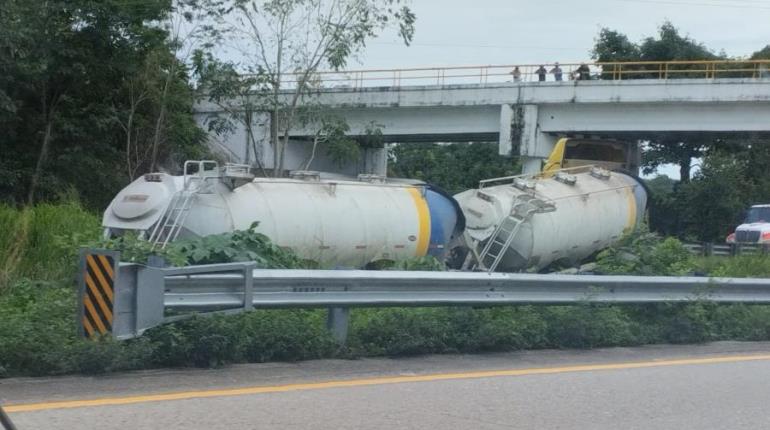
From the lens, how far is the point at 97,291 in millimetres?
7719

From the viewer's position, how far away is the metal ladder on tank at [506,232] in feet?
65.4

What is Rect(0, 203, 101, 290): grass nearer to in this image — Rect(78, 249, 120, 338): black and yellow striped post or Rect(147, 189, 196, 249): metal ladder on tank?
Rect(147, 189, 196, 249): metal ladder on tank

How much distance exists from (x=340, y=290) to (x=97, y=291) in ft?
7.83

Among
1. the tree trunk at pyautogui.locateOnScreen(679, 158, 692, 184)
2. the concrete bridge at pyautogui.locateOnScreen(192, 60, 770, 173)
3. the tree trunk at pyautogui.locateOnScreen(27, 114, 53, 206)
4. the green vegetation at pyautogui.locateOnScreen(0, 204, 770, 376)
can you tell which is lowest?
the green vegetation at pyautogui.locateOnScreen(0, 204, 770, 376)

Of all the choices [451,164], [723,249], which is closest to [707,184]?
[723,249]

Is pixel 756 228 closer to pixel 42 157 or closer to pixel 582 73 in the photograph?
pixel 582 73

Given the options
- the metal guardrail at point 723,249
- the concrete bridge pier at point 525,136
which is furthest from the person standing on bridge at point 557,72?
the metal guardrail at point 723,249

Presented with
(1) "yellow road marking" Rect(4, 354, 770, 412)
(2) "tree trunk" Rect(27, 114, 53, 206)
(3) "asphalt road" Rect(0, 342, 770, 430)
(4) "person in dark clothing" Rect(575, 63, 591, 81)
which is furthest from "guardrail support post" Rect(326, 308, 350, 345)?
(4) "person in dark clothing" Rect(575, 63, 591, 81)

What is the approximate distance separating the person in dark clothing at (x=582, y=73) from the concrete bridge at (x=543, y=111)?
125 inches

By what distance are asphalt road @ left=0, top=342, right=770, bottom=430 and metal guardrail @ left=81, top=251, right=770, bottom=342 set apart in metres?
0.54

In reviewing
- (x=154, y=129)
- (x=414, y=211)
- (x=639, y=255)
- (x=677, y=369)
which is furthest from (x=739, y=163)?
(x=677, y=369)

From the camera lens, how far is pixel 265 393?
7652mm

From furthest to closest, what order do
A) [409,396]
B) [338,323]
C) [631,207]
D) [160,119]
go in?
[160,119] → [631,207] → [338,323] → [409,396]

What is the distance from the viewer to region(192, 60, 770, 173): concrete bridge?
33844mm
